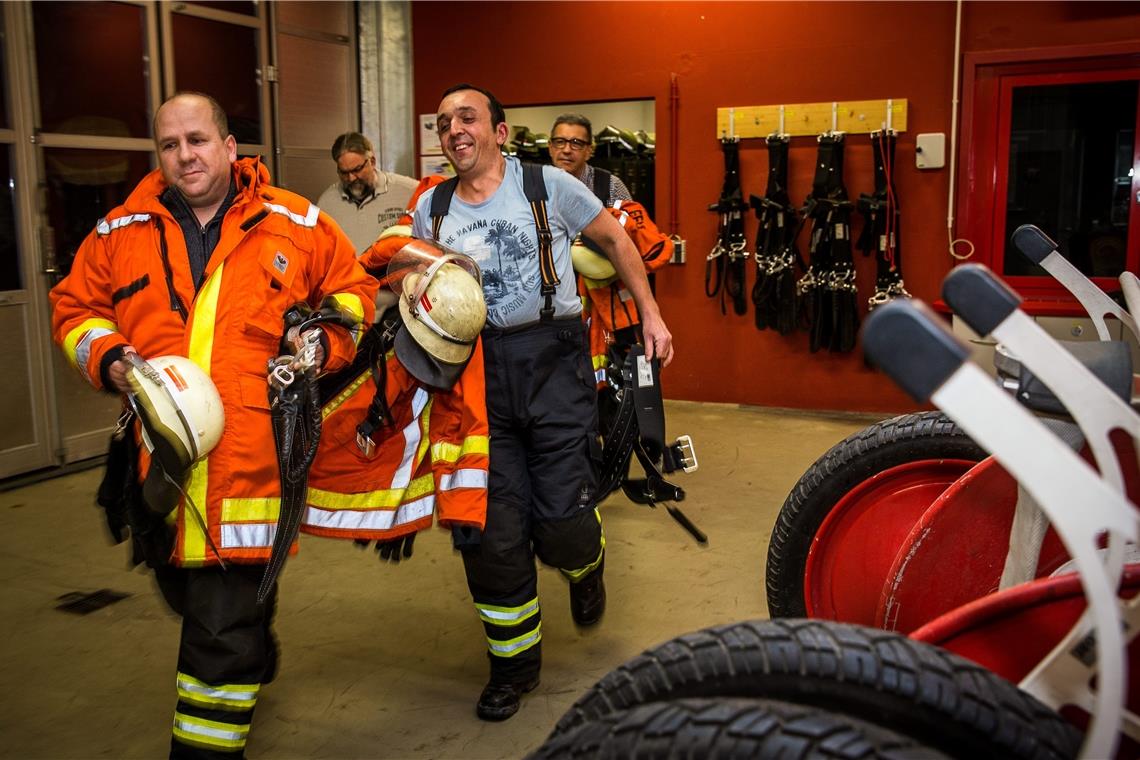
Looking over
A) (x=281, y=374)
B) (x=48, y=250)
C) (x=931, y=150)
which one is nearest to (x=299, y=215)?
(x=281, y=374)

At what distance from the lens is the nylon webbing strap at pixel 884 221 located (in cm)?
655

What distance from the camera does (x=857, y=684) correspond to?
1157 mm

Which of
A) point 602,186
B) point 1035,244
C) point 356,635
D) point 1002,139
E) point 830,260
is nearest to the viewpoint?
point 1035,244

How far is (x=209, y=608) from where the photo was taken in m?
2.40

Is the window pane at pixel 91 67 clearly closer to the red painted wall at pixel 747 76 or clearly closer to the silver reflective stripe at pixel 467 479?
the red painted wall at pixel 747 76

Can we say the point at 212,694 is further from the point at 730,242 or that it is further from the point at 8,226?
the point at 730,242

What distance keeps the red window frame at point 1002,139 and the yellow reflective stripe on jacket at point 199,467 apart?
519cm

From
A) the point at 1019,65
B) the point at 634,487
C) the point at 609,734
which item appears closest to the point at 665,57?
the point at 1019,65

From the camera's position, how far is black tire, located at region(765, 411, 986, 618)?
245 centimetres

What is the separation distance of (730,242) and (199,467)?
5.21m

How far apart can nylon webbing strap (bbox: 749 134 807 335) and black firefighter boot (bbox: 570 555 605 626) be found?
3982 millimetres

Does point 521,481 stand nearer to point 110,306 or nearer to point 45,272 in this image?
point 110,306

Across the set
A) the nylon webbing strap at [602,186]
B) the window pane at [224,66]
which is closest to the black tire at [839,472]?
the nylon webbing strap at [602,186]

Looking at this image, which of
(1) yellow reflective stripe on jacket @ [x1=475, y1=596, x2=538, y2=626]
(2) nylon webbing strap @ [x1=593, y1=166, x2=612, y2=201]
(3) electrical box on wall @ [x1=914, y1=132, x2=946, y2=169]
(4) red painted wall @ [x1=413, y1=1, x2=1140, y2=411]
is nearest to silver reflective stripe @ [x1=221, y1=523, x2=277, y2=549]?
(1) yellow reflective stripe on jacket @ [x1=475, y1=596, x2=538, y2=626]
